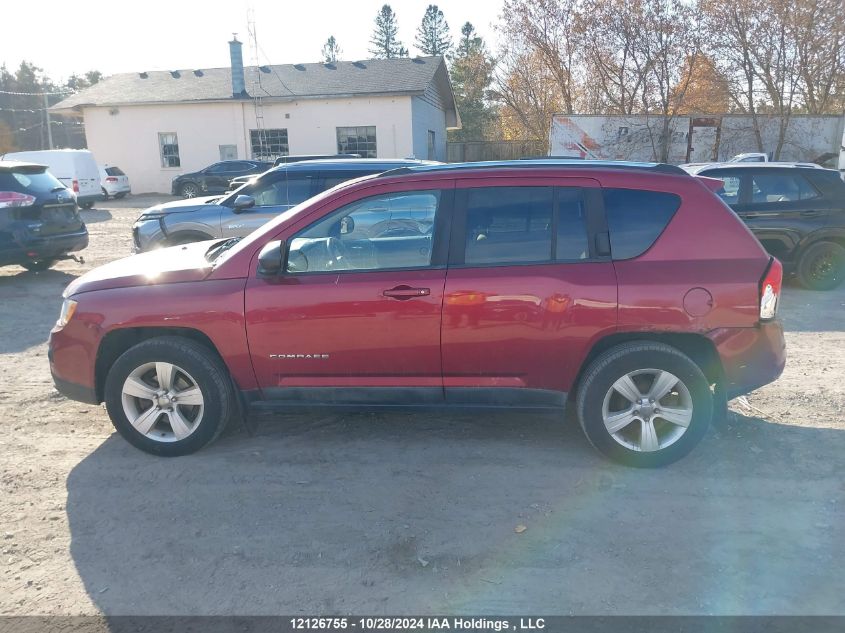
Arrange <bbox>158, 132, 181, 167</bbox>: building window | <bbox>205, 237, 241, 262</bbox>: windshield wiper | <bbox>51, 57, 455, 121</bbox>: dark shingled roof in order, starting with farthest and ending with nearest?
1. <bbox>158, 132, 181, 167</bbox>: building window
2. <bbox>51, 57, 455, 121</bbox>: dark shingled roof
3. <bbox>205, 237, 241, 262</bbox>: windshield wiper

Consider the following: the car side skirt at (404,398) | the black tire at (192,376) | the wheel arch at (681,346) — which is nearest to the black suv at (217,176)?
the black tire at (192,376)

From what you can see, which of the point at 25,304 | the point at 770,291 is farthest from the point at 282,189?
the point at 770,291

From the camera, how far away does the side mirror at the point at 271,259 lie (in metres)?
4.06

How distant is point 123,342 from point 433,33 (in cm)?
6847

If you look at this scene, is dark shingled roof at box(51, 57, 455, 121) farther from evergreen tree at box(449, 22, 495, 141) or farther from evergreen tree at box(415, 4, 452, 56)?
evergreen tree at box(415, 4, 452, 56)

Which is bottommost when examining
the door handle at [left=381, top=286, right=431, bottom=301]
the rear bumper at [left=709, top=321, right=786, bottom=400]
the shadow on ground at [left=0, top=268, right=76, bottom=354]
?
the shadow on ground at [left=0, top=268, right=76, bottom=354]

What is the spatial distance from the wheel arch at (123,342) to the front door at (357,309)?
39 centimetres

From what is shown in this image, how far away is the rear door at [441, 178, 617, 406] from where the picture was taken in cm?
396

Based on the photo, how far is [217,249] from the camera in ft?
16.1

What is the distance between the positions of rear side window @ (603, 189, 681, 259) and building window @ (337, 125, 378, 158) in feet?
83.4

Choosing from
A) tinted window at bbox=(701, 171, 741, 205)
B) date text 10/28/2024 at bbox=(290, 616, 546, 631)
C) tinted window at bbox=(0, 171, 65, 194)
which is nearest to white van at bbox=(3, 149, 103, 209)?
tinted window at bbox=(0, 171, 65, 194)

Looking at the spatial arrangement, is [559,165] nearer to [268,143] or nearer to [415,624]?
[415,624]

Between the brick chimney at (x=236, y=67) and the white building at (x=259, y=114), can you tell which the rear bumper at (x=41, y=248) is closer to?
the white building at (x=259, y=114)

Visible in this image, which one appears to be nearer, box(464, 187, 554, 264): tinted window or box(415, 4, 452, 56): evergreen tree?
box(464, 187, 554, 264): tinted window
